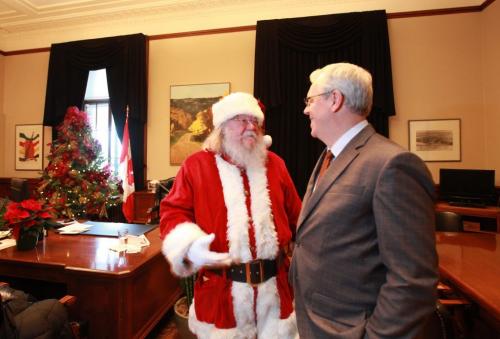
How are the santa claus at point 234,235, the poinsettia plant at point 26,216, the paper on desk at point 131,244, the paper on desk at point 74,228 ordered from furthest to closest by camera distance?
the paper on desk at point 74,228 < the paper on desk at point 131,244 < the poinsettia plant at point 26,216 < the santa claus at point 234,235

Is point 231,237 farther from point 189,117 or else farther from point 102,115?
point 102,115

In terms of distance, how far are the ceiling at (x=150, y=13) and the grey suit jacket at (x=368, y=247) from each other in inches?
148

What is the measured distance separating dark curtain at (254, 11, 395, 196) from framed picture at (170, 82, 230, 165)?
84cm

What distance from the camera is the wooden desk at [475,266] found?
127 centimetres

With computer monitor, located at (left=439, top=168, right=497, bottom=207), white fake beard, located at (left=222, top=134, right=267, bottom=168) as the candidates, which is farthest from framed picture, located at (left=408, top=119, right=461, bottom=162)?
white fake beard, located at (left=222, top=134, right=267, bottom=168)

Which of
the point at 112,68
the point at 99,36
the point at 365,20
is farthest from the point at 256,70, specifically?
the point at 99,36

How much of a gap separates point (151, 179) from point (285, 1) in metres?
3.32

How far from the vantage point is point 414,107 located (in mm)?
3855

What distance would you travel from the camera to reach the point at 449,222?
2525 millimetres

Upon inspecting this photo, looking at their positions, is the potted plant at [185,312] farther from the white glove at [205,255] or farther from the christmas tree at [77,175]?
the christmas tree at [77,175]

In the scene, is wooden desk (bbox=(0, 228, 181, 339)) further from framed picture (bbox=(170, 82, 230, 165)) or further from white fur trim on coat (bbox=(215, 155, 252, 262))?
framed picture (bbox=(170, 82, 230, 165))

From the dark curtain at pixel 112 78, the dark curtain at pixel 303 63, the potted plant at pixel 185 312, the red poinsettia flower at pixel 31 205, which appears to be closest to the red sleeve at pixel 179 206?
the potted plant at pixel 185 312

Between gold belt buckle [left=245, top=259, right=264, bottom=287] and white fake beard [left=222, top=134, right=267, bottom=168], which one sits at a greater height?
white fake beard [left=222, top=134, right=267, bottom=168]

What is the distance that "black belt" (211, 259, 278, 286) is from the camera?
1254 mm
